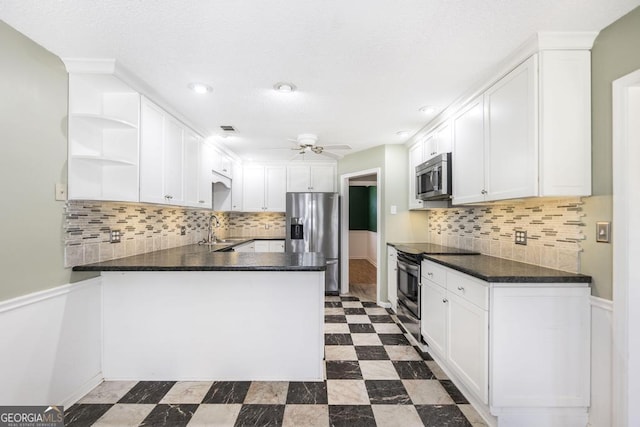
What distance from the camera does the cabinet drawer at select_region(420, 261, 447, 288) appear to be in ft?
7.40

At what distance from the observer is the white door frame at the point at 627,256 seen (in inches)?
55.4

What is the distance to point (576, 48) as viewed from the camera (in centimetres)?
161

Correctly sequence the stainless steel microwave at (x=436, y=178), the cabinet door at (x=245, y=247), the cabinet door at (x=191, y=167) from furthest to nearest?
the cabinet door at (x=245, y=247)
the cabinet door at (x=191, y=167)
the stainless steel microwave at (x=436, y=178)

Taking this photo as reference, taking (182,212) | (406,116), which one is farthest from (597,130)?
(182,212)

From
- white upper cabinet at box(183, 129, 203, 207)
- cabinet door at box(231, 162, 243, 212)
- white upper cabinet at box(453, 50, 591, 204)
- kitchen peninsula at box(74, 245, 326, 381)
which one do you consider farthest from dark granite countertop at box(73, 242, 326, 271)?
cabinet door at box(231, 162, 243, 212)

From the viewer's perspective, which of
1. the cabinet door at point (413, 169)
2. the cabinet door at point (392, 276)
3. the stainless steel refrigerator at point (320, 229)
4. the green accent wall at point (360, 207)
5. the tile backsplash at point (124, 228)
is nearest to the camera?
the tile backsplash at point (124, 228)

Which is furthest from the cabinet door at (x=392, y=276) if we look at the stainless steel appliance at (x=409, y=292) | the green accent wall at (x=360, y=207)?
the green accent wall at (x=360, y=207)

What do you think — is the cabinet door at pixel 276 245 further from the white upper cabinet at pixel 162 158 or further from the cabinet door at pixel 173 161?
the cabinet door at pixel 173 161

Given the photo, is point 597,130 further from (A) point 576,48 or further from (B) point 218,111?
(B) point 218,111

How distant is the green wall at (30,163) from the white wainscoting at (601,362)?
3248 millimetres

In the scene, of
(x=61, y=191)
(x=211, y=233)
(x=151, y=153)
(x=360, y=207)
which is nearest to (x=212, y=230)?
(x=211, y=233)

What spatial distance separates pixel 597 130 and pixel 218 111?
112 inches

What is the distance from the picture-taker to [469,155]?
7.57 ft

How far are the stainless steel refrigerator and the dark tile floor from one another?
81.6 inches
